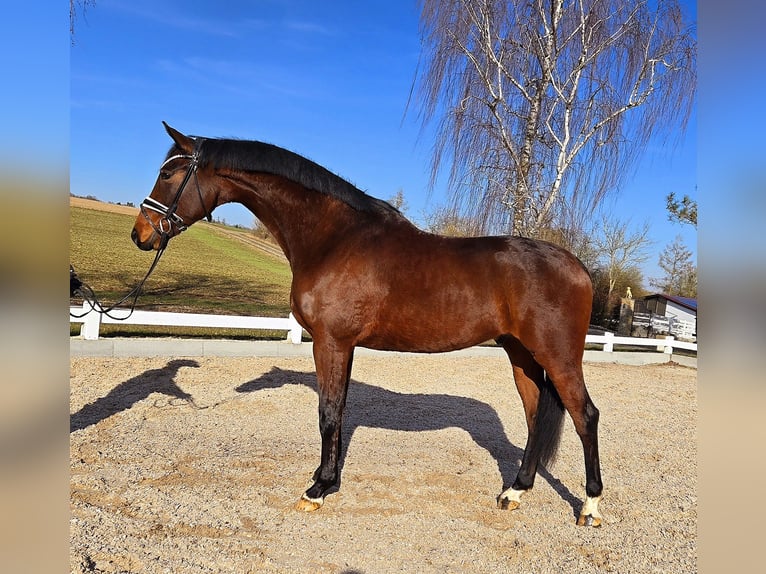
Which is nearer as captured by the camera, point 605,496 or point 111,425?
point 605,496

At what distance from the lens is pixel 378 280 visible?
3510 mm

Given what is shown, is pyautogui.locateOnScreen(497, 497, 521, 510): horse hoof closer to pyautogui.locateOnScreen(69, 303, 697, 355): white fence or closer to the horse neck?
the horse neck

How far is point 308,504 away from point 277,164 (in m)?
2.42

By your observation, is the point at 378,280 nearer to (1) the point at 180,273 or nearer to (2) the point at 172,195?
(2) the point at 172,195

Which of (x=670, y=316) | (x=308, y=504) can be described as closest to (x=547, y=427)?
(x=308, y=504)

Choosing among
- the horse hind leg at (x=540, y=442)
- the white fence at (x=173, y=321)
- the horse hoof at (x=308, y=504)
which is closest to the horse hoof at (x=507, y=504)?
the horse hind leg at (x=540, y=442)

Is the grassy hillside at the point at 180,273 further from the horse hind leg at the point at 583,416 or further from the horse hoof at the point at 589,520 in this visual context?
the horse hoof at the point at 589,520

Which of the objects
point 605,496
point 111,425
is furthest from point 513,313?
point 111,425

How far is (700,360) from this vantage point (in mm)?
671

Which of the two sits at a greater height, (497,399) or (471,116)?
(471,116)

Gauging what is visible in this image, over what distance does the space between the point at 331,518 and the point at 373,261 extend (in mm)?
1771

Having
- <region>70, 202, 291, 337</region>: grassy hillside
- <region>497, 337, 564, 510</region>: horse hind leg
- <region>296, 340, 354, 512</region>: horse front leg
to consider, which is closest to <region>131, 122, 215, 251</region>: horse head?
<region>296, 340, 354, 512</region>: horse front leg
